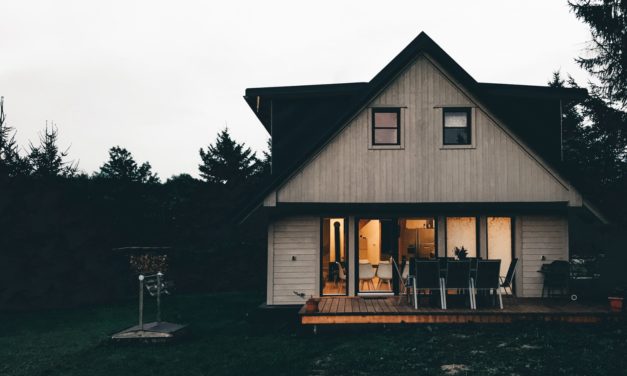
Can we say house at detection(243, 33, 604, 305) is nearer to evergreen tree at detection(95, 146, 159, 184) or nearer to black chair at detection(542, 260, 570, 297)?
black chair at detection(542, 260, 570, 297)

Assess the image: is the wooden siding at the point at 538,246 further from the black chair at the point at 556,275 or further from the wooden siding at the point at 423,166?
the wooden siding at the point at 423,166

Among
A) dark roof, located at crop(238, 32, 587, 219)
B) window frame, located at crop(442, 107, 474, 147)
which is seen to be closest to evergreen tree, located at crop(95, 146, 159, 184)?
dark roof, located at crop(238, 32, 587, 219)

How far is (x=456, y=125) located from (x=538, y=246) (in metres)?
3.99

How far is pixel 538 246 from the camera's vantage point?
41.4 ft

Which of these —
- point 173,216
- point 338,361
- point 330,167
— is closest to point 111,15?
point 173,216

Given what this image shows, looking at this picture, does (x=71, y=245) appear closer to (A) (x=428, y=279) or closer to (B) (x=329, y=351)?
(B) (x=329, y=351)

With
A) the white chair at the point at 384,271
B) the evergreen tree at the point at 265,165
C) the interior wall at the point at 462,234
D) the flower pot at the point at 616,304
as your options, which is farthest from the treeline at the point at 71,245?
the evergreen tree at the point at 265,165

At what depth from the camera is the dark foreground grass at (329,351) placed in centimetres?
740

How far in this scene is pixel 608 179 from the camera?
21156mm

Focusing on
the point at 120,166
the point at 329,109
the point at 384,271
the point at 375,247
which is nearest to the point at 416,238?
the point at 375,247

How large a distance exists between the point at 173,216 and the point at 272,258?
25.2 meters

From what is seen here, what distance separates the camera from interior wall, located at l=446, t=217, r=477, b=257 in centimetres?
1287

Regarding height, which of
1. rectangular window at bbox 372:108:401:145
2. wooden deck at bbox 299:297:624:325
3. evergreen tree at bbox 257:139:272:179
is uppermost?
evergreen tree at bbox 257:139:272:179

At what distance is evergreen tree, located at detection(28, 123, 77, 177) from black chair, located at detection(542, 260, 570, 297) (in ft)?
55.8
